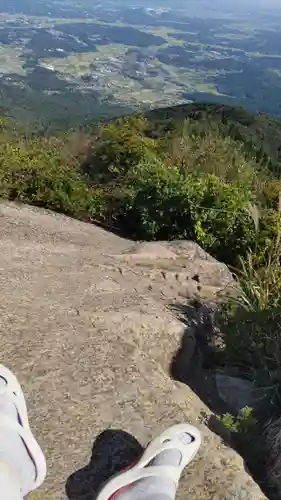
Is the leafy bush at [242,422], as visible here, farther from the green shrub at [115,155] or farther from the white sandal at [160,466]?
the green shrub at [115,155]

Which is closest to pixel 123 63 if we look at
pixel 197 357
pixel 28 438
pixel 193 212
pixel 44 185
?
pixel 44 185

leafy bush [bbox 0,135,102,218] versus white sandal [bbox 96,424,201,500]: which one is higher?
white sandal [bbox 96,424,201,500]

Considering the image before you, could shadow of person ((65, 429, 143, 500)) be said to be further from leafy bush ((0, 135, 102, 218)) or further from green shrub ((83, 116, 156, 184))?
green shrub ((83, 116, 156, 184))

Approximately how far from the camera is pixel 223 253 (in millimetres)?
6914

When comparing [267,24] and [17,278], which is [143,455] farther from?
[267,24]

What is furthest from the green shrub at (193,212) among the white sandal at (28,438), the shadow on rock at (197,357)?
the white sandal at (28,438)

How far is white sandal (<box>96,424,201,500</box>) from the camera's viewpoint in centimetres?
276

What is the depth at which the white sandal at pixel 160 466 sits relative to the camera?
276 centimetres

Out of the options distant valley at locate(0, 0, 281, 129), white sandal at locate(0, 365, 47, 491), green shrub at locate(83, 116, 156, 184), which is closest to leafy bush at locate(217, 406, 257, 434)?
white sandal at locate(0, 365, 47, 491)

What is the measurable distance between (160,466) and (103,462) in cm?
43

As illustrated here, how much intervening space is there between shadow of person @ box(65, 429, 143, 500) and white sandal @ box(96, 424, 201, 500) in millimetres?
201

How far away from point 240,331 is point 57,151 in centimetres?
512

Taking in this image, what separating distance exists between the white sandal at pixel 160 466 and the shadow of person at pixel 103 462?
20 centimetres

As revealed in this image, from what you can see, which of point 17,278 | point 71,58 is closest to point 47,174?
point 17,278
